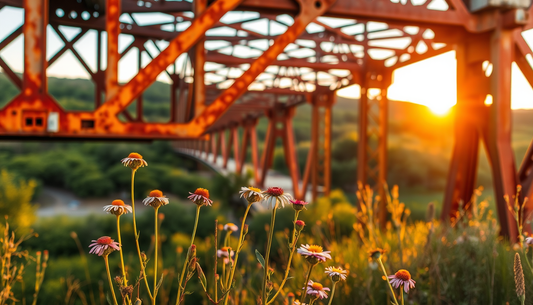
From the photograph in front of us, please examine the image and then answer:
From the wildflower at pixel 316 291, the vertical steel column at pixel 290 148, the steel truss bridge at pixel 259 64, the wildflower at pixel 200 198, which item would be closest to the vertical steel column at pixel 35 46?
the steel truss bridge at pixel 259 64

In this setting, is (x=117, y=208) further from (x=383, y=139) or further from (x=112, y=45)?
(x=383, y=139)

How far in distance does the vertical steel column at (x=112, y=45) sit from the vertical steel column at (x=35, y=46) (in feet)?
1.49

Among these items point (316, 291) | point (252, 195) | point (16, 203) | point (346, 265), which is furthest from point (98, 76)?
point (16, 203)

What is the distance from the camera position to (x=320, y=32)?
11.3 m

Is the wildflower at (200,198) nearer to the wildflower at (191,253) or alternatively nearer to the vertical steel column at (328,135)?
the wildflower at (191,253)

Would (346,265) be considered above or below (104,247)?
below

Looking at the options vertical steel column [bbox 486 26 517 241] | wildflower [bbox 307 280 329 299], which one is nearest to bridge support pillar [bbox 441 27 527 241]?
vertical steel column [bbox 486 26 517 241]

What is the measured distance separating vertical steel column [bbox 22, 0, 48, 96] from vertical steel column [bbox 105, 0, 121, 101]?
0.45 meters

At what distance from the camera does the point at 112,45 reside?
3215 millimetres

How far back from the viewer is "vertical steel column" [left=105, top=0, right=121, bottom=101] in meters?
3.18

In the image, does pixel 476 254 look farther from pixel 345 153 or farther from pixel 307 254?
pixel 345 153

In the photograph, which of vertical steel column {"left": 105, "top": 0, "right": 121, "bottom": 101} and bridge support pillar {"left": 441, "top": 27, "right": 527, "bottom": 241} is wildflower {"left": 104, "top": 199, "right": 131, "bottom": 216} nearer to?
vertical steel column {"left": 105, "top": 0, "right": 121, "bottom": 101}

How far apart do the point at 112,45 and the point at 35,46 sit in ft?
1.85

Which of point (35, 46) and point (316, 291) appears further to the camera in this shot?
point (35, 46)
